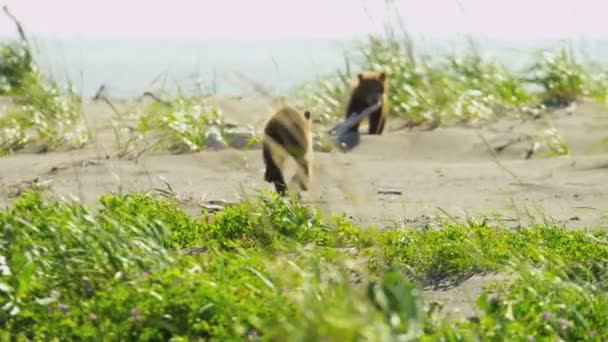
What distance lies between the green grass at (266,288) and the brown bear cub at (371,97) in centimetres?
592

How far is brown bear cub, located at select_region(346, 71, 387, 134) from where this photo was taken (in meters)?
11.9

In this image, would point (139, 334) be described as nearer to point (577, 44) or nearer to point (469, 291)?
point (469, 291)

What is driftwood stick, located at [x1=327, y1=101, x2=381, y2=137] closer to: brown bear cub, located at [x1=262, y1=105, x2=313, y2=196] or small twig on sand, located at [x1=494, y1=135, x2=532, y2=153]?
small twig on sand, located at [x1=494, y1=135, x2=532, y2=153]

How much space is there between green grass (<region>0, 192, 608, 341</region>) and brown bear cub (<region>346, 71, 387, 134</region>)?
592cm

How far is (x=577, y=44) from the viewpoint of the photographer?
46.2 feet

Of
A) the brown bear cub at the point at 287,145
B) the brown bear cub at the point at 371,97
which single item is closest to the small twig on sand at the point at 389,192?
the brown bear cub at the point at 287,145

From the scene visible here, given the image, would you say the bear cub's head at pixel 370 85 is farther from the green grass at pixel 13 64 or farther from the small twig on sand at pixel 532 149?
the green grass at pixel 13 64

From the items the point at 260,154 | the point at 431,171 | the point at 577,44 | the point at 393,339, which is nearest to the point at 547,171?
the point at 431,171

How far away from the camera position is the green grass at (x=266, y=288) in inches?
162

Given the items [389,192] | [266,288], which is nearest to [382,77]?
[389,192]

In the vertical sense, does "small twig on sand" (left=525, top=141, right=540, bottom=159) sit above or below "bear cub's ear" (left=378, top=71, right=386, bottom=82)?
below

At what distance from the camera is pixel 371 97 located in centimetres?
1189

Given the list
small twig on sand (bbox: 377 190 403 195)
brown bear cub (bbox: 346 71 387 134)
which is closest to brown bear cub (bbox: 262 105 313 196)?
small twig on sand (bbox: 377 190 403 195)

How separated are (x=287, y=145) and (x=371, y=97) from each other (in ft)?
10.0
